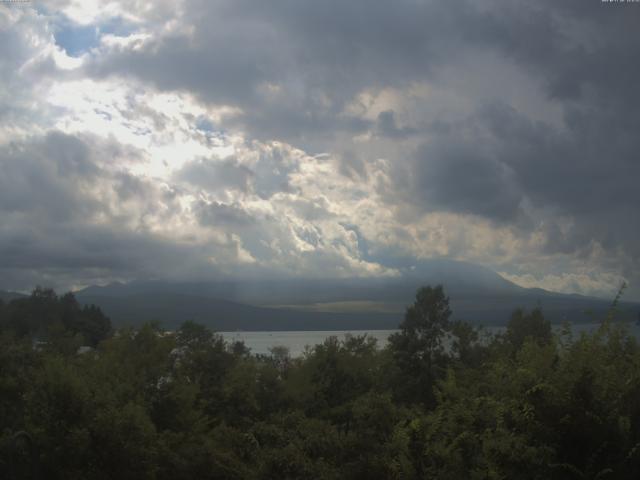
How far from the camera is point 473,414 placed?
12141 mm

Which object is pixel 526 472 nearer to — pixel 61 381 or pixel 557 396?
pixel 557 396

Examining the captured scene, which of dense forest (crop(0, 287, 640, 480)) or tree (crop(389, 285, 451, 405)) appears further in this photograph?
tree (crop(389, 285, 451, 405))

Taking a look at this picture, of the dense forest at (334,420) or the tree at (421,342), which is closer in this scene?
the dense forest at (334,420)

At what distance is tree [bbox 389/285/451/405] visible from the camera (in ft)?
146

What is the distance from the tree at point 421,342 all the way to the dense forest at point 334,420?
1093 centimetres

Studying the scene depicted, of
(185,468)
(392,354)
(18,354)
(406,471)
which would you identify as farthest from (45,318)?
(406,471)

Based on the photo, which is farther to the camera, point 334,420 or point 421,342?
point 421,342

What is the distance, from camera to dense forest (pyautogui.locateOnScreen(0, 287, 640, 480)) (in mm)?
9273

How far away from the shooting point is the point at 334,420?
1077 inches

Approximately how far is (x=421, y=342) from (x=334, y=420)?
70.2 feet

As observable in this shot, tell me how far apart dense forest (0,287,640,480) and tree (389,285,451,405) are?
10.9 m

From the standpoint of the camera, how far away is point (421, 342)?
1874 inches

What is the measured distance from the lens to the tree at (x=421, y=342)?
146ft

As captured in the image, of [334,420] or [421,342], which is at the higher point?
[421,342]
